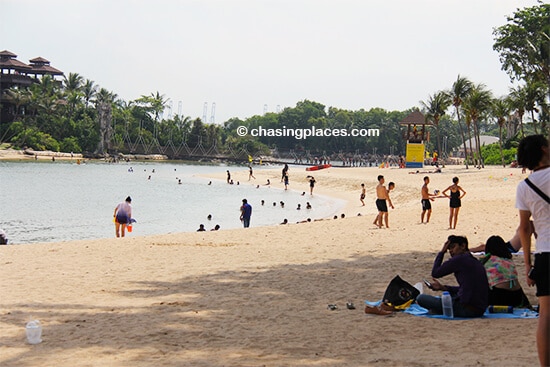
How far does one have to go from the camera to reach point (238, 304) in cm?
832

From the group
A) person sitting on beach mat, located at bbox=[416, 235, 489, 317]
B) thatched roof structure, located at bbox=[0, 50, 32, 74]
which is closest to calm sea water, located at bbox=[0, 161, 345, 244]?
person sitting on beach mat, located at bbox=[416, 235, 489, 317]

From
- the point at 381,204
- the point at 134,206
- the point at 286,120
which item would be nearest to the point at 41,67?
the point at 286,120

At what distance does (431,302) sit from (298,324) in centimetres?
146

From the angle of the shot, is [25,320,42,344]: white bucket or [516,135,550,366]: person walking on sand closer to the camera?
[516,135,550,366]: person walking on sand

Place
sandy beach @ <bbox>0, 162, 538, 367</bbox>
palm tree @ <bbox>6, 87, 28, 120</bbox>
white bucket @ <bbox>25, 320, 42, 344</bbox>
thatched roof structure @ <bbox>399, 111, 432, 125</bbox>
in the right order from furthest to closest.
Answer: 1. palm tree @ <bbox>6, 87, 28, 120</bbox>
2. thatched roof structure @ <bbox>399, 111, 432, 125</bbox>
3. white bucket @ <bbox>25, 320, 42, 344</bbox>
4. sandy beach @ <bbox>0, 162, 538, 367</bbox>

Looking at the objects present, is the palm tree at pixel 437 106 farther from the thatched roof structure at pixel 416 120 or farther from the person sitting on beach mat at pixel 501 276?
the person sitting on beach mat at pixel 501 276

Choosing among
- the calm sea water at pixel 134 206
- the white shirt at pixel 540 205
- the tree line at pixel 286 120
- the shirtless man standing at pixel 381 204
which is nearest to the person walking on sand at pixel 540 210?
Result: the white shirt at pixel 540 205

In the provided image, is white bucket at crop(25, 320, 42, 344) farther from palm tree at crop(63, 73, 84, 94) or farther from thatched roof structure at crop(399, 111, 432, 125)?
palm tree at crop(63, 73, 84, 94)

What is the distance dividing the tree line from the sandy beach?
106 feet

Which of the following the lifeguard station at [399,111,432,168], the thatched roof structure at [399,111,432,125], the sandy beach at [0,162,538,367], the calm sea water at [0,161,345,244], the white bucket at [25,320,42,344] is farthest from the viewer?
the thatched roof structure at [399,111,432,125]

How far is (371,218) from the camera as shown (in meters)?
20.2

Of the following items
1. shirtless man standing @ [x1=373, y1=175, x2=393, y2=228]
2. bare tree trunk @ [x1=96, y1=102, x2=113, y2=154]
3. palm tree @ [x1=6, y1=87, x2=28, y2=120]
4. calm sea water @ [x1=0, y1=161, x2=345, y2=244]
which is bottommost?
calm sea water @ [x1=0, y1=161, x2=345, y2=244]

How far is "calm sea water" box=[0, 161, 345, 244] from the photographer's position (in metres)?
25.9

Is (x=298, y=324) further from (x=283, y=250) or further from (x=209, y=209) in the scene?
(x=209, y=209)
